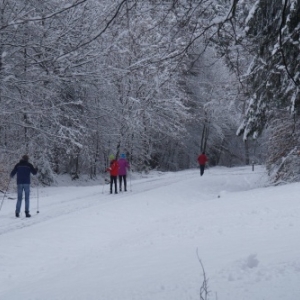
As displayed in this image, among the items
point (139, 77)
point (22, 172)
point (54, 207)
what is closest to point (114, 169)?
point (54, 207)

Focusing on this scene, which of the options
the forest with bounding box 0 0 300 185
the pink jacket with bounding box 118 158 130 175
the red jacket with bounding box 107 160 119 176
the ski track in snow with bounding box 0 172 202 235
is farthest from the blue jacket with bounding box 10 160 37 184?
the pink jacket with bounding box 118 158 130 175

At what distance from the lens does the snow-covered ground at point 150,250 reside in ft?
17.7

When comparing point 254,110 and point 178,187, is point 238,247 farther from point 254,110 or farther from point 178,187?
point 178,187

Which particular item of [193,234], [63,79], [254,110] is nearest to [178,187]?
[254,110]

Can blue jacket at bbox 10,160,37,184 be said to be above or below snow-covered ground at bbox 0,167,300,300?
above

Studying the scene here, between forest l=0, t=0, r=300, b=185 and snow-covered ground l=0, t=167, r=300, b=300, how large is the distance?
237cm

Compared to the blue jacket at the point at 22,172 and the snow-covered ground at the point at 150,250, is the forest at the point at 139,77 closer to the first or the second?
the snow-covered ground at the point at 150,250

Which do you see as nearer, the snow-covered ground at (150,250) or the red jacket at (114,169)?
the snow-covered ground at (150,250)

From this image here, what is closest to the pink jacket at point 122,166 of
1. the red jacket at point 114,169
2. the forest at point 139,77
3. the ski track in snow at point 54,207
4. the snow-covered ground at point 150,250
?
the red jacket at point 114,169

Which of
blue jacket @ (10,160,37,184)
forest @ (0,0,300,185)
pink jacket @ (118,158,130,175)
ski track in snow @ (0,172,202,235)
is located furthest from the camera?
pink jacket @ (118,158,130,175)

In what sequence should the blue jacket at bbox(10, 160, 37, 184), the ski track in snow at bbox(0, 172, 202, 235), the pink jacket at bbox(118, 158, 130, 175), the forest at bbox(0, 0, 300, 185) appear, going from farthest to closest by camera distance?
the pink jacket at bbox(118, 158, 130, 175), the blue jacket at bbox(10, 160, 37, 184), the ski track in snow at bbox(0, 172, 202, 235), the forest at bbox(0, 0, 300, 185)

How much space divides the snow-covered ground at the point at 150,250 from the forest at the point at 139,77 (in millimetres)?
2373

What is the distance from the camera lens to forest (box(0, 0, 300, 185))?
5.31 m

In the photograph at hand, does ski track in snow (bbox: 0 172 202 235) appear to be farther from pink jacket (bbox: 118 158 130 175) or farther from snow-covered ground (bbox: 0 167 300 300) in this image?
pink jacket (bbox: 118 158 130 175)
